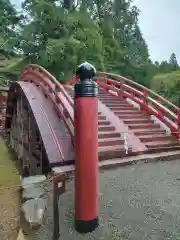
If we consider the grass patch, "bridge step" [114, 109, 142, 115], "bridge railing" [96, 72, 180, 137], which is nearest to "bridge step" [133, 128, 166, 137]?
"bridge railing" [96, 72, 180, 137]

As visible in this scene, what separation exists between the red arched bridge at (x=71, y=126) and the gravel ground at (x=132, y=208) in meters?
0.96

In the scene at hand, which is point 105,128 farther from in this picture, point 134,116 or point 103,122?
point 134,116

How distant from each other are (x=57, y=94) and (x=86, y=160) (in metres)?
3.40

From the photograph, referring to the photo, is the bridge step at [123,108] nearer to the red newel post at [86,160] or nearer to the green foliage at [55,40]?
the red newel post at [86,160]

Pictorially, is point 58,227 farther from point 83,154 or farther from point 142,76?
point 142,76

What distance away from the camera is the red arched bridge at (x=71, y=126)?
5.48 m

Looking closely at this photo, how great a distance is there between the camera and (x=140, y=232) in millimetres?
3088

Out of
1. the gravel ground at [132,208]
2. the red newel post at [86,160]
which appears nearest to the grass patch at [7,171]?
the gravel ground at [132,208]

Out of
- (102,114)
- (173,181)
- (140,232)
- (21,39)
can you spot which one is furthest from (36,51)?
(140,232)

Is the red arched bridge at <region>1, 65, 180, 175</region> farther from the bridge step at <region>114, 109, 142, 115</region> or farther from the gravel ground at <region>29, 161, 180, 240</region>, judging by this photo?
the gravel ground at <region>29, 161, 180, 240</region>

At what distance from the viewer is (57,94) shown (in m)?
6.35

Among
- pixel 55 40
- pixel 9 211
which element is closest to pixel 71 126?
pixel 9 211

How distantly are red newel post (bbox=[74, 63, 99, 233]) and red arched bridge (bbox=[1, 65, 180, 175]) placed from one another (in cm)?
174

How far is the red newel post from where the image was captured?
3.21m
